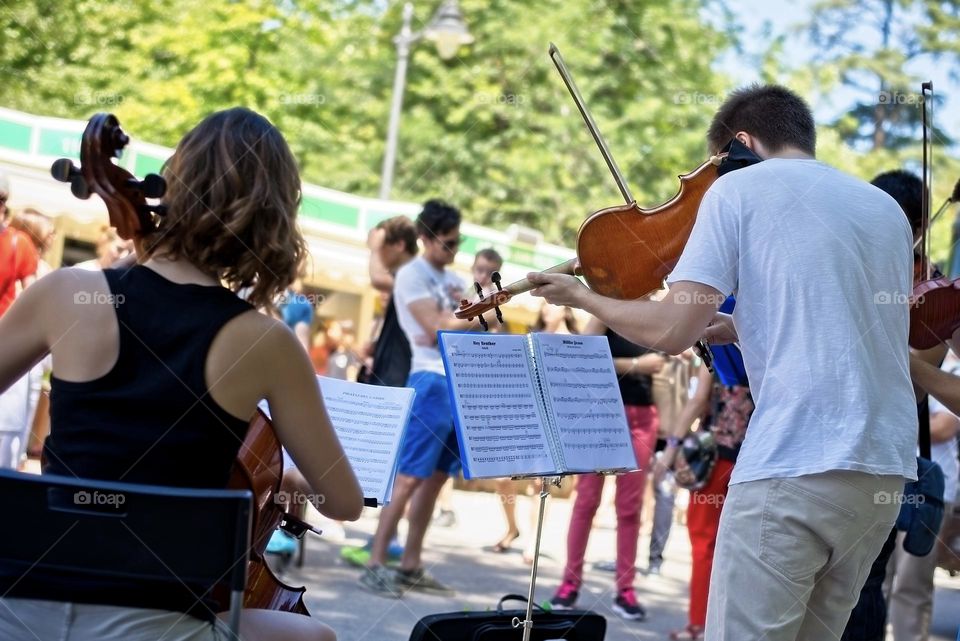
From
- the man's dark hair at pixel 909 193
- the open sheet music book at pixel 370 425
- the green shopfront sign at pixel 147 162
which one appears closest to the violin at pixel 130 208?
the open sheet music book at pixel 370 425

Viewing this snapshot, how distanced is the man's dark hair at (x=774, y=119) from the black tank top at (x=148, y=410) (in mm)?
1438

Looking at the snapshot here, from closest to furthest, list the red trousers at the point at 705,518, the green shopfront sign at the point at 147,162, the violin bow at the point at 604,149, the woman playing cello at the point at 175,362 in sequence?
the woman playing cello at the point at 175,362 < the violin bow at the point at 604,149 < the red trousers at the point at 705,518 < the green shopfront sign at the point at 147,162

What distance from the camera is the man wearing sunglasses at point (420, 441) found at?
5871mm

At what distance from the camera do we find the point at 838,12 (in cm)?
2603

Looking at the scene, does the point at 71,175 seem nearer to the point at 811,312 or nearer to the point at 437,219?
the point at 811,312

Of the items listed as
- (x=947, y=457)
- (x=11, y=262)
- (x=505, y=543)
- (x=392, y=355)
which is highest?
(x=11, y=262)

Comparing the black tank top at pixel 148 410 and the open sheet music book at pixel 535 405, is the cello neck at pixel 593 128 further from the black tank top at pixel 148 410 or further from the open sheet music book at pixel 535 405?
the black tank top at pixel 148 410

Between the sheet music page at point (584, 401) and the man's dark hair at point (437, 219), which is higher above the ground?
the man's dark hair at point (437, 219)

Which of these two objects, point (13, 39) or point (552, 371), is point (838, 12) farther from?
point (552, 371)

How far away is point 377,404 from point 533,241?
1278 cm

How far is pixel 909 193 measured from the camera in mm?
3746

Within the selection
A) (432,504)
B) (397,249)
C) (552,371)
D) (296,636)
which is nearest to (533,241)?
(397,249)

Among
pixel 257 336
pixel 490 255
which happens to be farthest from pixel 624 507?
pixel 257 336

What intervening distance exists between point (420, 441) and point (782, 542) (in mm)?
3618
